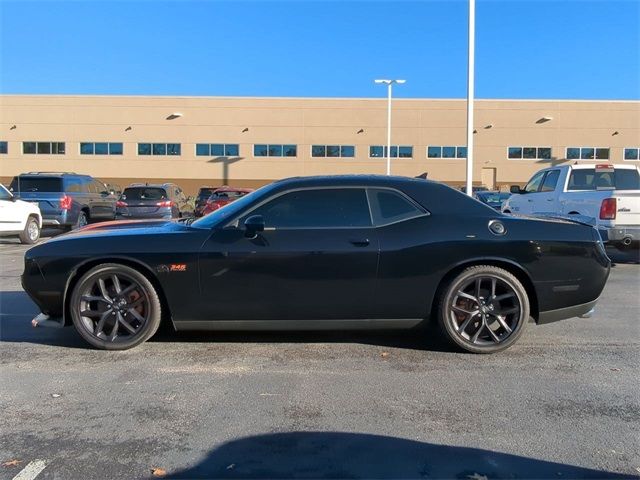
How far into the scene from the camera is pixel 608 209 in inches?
375

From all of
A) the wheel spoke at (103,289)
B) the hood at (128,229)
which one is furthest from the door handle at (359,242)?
the wheel spoke at (103,289)

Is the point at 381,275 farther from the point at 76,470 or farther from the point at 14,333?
the point at 14,333

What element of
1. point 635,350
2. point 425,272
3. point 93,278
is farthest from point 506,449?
point 93,278

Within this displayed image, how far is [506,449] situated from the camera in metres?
3.19

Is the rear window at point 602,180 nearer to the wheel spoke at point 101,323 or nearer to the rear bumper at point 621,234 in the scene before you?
the rear bumper at point 621,234

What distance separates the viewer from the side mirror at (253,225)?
185 inches

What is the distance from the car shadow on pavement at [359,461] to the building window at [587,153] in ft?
146

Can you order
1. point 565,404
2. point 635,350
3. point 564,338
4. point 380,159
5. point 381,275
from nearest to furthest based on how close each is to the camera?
point 565,404, point 381,275, point 635,350, point 564,338, point 380,159

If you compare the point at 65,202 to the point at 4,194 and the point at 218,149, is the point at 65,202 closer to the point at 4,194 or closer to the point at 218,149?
the point at 4,194

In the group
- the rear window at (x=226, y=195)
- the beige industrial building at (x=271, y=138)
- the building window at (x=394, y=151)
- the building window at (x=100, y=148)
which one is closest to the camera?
the rear window at (x=226, y=195)

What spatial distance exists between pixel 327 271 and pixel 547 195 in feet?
25.8

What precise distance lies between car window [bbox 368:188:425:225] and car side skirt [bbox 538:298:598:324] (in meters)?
1.42

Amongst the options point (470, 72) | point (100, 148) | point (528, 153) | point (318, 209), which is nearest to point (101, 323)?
point (318, 209)

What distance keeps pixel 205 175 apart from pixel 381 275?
4047 cm
